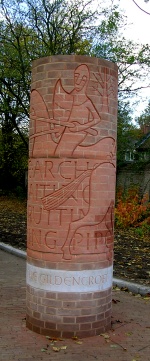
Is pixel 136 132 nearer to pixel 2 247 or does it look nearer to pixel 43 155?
pixel 2 247

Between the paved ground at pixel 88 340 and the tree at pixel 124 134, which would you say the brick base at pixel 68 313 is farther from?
the tree at pixel 124 134

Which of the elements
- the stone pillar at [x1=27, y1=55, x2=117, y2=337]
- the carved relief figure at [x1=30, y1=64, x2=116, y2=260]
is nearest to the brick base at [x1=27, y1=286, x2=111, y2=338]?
the stone pillar at [x1=27, y1=55, x2=117, y2=337]

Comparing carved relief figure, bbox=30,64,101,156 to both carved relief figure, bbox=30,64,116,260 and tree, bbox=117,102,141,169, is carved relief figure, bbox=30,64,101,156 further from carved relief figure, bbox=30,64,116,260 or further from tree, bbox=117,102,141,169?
tree, bbox=117,102,141,169

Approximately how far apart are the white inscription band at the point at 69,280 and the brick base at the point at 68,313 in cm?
6

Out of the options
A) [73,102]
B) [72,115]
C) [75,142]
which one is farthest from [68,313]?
[73,102]

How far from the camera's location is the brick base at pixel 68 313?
482 cm

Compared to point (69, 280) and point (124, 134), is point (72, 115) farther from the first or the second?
point (124, 134)

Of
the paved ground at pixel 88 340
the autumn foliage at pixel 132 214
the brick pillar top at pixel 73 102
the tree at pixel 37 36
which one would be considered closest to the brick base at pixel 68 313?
the paved ground at pixel 88 340

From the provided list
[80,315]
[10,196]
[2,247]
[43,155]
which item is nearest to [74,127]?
[43,155]

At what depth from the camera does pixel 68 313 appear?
189 inches

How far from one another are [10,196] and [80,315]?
2401 cm

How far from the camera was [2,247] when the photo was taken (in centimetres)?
1080

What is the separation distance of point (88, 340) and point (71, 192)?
1.81m

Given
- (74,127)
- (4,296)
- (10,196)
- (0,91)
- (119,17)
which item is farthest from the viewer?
(10,196)
